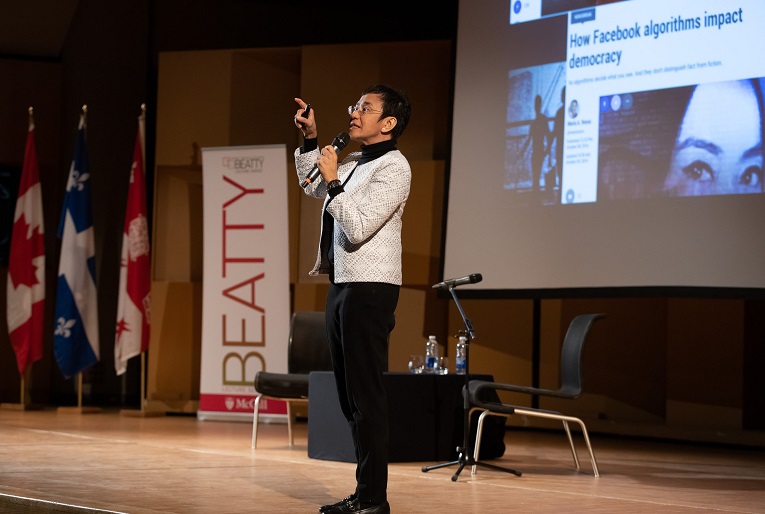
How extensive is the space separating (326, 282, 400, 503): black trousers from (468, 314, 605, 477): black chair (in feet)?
6.05

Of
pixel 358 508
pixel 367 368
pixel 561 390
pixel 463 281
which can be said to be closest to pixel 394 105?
pixel 367 368

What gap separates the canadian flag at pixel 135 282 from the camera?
8602mm

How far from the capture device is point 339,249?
10.8 ft

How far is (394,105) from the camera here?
→ 3.39 metres

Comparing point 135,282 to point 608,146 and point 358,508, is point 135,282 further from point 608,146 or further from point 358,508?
point 358,508

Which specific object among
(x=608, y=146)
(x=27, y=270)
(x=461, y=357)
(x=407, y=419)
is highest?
(x=608, y=146)

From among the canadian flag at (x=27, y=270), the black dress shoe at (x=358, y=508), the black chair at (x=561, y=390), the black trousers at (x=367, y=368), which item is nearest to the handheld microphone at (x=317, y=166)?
the black trousers at (x=367, y=368)

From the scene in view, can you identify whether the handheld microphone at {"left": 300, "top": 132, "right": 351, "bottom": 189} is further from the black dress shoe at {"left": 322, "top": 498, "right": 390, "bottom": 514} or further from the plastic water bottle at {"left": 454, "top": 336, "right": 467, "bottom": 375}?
the plastic water bottle at {"left": 454, "top": 336, "right": 467, "bottom": 375}

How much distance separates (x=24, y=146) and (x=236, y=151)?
2.60 metres

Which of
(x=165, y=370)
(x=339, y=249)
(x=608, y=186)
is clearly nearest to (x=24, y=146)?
(x=165, y=370)

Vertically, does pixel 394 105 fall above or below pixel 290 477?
above

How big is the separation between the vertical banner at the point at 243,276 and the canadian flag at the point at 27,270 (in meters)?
1.73

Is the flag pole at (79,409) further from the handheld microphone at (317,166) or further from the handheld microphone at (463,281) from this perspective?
the handheld microphone at (317,166)

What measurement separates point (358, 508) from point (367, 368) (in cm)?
45
